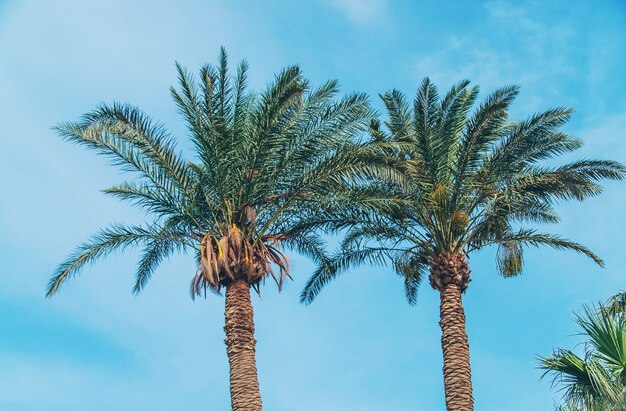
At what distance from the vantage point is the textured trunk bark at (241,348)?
22.1 meters

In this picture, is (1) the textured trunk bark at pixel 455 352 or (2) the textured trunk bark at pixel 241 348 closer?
(2) the textured trunk bark at pixel 241 348

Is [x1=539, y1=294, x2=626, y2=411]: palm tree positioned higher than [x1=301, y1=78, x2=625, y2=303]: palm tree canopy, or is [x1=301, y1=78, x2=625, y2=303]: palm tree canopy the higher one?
[x1=301, y1=78, x2=625, y2=303]: palm tree canopy

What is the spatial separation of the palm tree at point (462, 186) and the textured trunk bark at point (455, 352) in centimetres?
3

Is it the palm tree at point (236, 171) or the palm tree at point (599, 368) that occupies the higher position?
the palm tree at point (236, 171)

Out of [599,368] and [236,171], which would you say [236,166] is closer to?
[236,171]

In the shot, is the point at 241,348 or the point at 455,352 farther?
the point at 455,352

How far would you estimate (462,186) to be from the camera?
24.9 metres

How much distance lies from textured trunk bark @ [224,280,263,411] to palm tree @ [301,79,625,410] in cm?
413

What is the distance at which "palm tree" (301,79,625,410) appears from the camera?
80.2 ft

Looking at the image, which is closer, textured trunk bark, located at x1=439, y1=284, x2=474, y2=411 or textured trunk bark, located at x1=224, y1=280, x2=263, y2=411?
textured trunk bark, located at x1=224, y1=280, x2=263, y2=411

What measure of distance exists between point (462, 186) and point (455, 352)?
4173 millimetres

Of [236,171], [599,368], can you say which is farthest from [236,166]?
Answer: [599,368]

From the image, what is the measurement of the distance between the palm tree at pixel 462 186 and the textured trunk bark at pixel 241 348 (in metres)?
4.13

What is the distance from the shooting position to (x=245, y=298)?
22.9 meters
